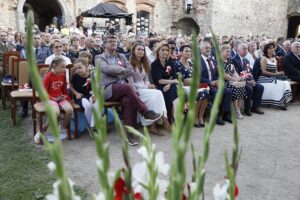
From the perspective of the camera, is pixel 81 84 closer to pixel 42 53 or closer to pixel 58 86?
pixel 58 86

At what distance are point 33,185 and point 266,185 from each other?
2.07 m

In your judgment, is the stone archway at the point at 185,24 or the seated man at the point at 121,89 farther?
the stone archway at the point at 185,24

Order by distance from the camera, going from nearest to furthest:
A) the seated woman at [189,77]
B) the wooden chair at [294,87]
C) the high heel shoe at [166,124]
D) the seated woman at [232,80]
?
1. the high heel shoe at [166,124]
2. the seated woman at [189,77]
3. the seated woman at [232,80]
4. the wooden chair at [294,87]

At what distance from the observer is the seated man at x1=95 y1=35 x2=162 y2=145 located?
4352 millimetres

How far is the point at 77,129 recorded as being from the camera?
4449 millimetres

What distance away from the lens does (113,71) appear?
14.3ft

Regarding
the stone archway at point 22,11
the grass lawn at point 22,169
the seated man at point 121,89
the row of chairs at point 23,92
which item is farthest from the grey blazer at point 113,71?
the stone archway at point 22,11

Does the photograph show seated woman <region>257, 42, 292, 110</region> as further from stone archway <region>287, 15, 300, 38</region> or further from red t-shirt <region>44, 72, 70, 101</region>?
stone archway <region>287, 15, 300, 38</region>

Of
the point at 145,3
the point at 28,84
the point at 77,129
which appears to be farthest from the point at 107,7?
the point at 77,129


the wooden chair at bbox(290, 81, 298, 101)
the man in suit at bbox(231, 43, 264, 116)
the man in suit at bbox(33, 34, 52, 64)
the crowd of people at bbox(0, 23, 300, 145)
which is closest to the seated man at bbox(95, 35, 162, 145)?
the crowd of people at bbox(0, 23, 300, 145)

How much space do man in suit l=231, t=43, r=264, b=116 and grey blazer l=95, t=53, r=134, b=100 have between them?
213 cm

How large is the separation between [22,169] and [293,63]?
541cm

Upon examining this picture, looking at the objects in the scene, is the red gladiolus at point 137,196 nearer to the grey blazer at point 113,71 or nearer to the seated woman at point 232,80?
the grey blazer at point 113,71

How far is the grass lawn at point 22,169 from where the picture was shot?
2.91 m
